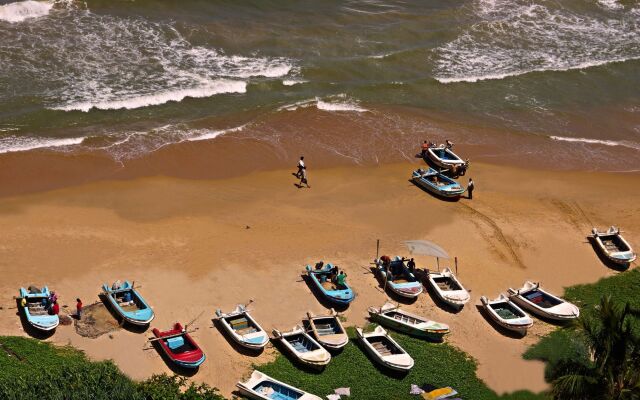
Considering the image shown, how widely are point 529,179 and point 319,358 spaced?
18.4 metres

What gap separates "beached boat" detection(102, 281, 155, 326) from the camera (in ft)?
90.8

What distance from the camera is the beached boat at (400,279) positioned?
31016mm

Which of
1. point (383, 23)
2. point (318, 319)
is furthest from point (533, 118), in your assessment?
point (318, 319)

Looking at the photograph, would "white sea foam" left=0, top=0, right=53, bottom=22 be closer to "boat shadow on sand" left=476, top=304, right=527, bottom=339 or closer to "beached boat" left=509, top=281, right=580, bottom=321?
"boat shadow on sand" left=476, top=304, right=527, bottom=339

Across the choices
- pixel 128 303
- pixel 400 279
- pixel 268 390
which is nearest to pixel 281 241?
pixel 400 279

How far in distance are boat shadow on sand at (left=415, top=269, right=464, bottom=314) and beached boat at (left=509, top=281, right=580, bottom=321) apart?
7.00 ft

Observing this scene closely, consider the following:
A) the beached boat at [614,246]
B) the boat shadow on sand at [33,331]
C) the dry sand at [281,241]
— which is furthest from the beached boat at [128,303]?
the beached boat at [614,246]

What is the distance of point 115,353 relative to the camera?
26766 millimetres

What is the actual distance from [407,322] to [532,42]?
33.8 metres

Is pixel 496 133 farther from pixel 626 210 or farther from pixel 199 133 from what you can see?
pixel 199 133

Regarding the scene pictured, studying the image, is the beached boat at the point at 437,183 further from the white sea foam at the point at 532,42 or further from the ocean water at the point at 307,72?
the white sea foam at the point at 532,42

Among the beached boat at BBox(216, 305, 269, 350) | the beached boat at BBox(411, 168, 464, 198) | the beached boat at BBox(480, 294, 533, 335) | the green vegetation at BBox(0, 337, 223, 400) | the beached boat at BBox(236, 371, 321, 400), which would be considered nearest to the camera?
the green vegetation at BBox(0, 337, 223, 400)

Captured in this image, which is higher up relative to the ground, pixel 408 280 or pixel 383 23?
pixel 383 23

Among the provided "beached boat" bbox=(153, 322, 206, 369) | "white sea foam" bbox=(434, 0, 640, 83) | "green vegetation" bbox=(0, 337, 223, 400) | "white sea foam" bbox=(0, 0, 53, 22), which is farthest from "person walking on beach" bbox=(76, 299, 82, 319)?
"white sea foam" bbox=(0, 0, 53, 22)
